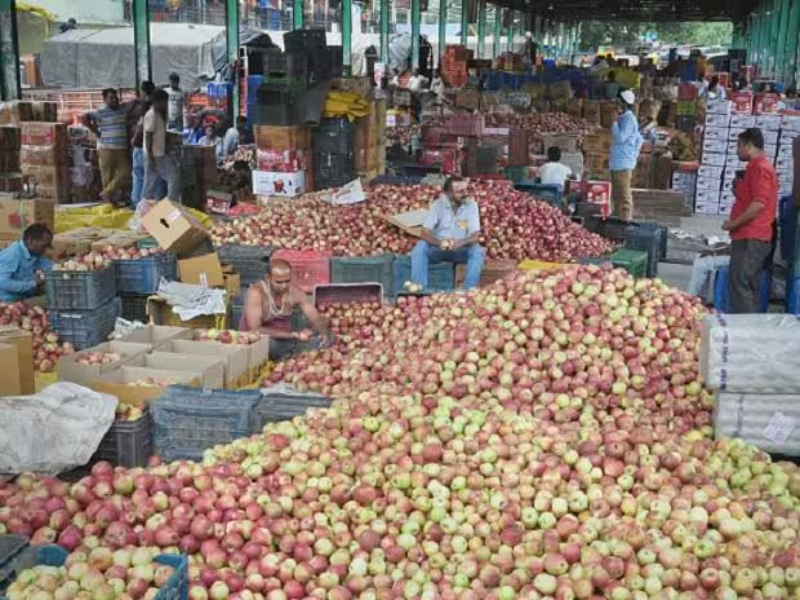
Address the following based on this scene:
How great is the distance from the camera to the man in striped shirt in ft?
44.6

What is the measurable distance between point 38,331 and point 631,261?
499 centimetres

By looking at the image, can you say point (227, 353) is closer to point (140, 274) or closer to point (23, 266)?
point (140, 274)

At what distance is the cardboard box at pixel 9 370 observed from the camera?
5625mm

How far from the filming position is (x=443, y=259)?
8656 mm

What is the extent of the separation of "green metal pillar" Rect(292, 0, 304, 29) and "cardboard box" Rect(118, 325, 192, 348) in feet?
48.5

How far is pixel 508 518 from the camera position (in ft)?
13.0

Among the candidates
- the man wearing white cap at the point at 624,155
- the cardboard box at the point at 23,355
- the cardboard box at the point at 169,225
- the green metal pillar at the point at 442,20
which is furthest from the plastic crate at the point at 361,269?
the green metal pillar at the point at 442,20

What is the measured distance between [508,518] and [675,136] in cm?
1698

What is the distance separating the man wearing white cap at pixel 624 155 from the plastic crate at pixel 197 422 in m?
9.00

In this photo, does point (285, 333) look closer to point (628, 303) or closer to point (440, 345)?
point (440, 345)

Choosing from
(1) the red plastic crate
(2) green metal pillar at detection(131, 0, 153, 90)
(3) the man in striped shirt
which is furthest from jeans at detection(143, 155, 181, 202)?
(2) green metal pillar at detection(131, 0, 153, 90)

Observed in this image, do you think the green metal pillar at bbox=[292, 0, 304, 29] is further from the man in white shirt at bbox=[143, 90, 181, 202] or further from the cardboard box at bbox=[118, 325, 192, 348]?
the cardboard box at bbox=[118, 325, 192, 348]

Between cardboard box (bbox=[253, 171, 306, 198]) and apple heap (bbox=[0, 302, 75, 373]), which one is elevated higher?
cardboard box (bbox=[253, 171, 306, 198])

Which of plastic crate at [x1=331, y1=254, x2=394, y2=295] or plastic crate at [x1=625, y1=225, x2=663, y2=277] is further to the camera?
plastic crate at [x1=625, y1=225, x2=663, y2=277]
